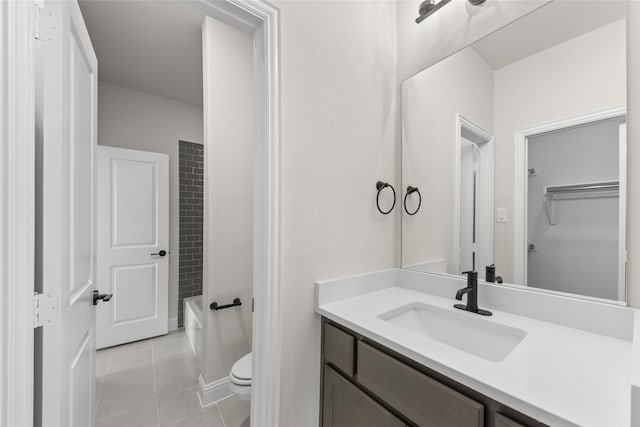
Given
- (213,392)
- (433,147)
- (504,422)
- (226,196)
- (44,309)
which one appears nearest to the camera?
(504,422)

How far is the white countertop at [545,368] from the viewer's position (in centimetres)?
56

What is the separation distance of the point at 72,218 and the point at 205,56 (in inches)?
63.2

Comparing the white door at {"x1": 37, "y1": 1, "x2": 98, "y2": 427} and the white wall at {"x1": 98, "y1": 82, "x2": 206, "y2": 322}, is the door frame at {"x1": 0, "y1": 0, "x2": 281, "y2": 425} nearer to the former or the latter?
the white door at {"x1": 37, "y1": 1, "x2": 98, "y2": 427}

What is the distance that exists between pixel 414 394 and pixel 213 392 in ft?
5.44

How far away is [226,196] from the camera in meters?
2.00

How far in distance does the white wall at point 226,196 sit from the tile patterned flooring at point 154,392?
22 cm

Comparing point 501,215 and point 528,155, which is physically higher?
point 528,155

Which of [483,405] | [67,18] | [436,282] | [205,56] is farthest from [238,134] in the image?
[483,405]

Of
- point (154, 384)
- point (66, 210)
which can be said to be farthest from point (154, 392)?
point (66, 210)

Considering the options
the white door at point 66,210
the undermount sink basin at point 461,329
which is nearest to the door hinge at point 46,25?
the white door at point 66,210

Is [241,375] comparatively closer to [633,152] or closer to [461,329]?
[461,329]

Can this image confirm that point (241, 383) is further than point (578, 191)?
Yes

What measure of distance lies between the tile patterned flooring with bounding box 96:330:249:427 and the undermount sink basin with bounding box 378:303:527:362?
4.28 ft

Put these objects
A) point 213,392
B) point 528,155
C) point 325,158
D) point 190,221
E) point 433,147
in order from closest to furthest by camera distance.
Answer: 1. point 528,155
2. point 325,158
3. point 433,147
4. point 213,392
5. point 190,221
